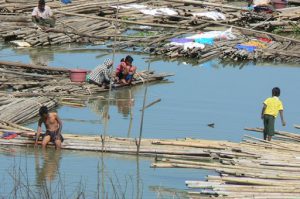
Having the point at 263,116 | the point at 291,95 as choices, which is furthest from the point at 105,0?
the point at 263,116

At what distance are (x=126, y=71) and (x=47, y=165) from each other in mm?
5786

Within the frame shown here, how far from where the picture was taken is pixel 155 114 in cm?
1720

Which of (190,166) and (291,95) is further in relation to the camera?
(291,95)

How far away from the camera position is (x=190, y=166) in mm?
12352

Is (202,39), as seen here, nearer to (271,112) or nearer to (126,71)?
(126,71)

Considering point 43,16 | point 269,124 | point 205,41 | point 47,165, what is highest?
point 43,16

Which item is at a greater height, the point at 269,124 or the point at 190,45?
the point at 269,124

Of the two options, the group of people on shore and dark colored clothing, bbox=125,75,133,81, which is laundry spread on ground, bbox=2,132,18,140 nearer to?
the group of people on shore

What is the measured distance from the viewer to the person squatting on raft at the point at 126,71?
18.9 meters

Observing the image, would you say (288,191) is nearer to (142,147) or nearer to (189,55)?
(142,147)

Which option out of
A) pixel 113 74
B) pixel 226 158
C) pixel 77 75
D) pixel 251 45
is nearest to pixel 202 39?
pixel 251 45

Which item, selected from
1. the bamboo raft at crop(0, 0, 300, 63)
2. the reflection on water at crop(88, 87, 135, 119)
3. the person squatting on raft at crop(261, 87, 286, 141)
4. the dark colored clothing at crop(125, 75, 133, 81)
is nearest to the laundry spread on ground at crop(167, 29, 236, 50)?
the bamboo raft at crop(0, 0, 300, 63)

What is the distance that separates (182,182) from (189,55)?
10201 millimetres

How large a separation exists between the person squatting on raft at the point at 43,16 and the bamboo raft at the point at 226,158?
9.59 metres
